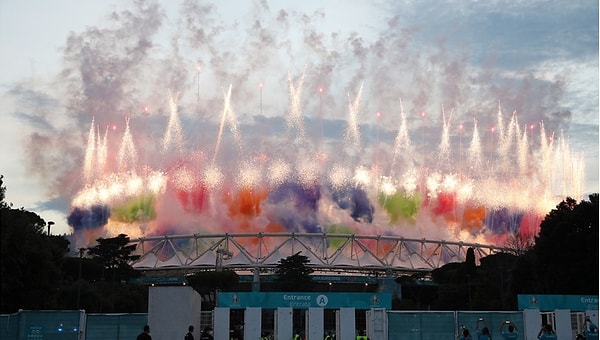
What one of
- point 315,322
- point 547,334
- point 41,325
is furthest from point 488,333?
point 41,325

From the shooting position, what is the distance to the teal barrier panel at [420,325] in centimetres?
3491

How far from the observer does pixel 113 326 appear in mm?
32344

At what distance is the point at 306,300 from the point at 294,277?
287 feet

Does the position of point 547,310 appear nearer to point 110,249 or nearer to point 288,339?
point 288,339

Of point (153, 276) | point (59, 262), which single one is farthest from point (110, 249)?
point (59, 262)

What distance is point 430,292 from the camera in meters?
125

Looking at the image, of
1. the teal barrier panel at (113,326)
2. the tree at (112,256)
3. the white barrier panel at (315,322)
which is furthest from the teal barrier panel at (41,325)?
the tree at (112,256)

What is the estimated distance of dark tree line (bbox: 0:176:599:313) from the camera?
1535 inches

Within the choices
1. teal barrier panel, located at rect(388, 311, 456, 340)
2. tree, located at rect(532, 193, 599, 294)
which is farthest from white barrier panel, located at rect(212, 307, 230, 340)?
tree, located at rect(532, 193, 599, 294)

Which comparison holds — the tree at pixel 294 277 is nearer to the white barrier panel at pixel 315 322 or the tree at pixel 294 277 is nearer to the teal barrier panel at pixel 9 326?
the white barrier panel at pixel 315 322

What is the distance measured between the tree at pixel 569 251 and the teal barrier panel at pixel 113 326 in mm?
41549

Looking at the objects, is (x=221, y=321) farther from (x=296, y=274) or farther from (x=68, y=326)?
(x=296, y=274)

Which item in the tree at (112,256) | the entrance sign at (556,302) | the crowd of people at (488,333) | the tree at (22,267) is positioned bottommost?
the crowd of people at (488,333)

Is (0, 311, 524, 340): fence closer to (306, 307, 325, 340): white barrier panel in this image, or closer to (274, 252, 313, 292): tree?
(306, 307, 325, 340): white barrier panel
